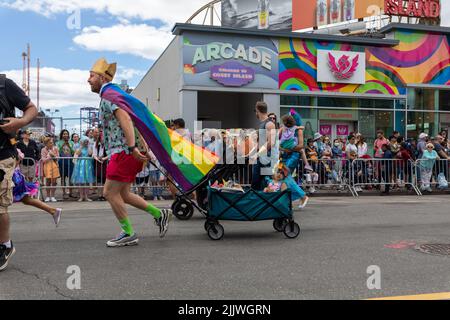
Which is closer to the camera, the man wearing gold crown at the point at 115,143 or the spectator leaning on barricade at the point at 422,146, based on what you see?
the man wearing gold crown at the point at 115,143

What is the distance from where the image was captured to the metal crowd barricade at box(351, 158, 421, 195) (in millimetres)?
13547

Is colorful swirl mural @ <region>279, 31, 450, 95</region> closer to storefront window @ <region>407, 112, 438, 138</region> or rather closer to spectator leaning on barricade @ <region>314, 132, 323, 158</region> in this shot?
storefront window @ <region>407, 112, 438, 138</region>

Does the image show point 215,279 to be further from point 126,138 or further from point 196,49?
point 196,49

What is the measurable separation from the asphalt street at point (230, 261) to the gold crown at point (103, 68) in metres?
2.09

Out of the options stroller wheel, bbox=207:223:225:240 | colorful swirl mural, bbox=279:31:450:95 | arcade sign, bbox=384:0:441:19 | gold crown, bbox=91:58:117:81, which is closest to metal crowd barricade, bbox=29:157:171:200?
stroller wheel, bbox=207:223:225:240

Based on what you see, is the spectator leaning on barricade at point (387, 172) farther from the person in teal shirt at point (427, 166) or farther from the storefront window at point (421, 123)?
the storefront window at point (421, 123)

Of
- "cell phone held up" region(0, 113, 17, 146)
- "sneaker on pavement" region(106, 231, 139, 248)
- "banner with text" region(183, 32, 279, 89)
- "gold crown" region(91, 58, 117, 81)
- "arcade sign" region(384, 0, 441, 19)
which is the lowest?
"sneaker on pavement" region(106, 231, 139, 248)

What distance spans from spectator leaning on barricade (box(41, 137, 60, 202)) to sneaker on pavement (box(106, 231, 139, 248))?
6189 millimetres

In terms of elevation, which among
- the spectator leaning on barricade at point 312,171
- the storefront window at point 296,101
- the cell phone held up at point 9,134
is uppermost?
the storefront window at point 296,101

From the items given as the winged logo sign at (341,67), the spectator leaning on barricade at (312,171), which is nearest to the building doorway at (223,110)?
the winged logo sign at (341,67)

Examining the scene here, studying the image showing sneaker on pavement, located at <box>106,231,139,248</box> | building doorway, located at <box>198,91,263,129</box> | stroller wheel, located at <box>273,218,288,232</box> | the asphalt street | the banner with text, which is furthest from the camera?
building doorway, located at <box>198,91,263,129</box>

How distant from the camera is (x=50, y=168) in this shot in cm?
1159

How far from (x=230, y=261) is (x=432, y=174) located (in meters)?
11.2

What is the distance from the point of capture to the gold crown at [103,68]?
5.41 m
